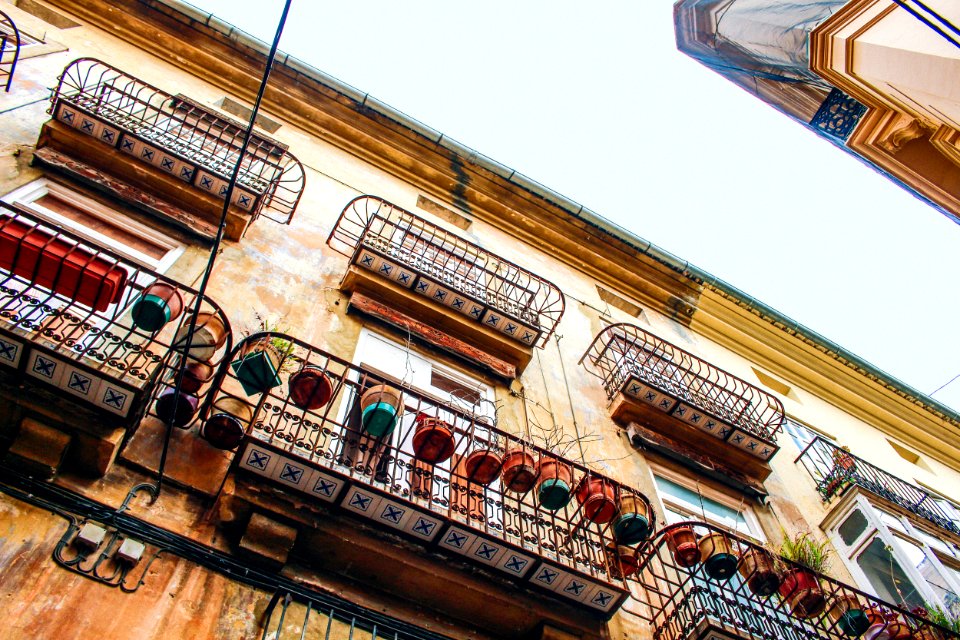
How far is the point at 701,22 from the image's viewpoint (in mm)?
9922

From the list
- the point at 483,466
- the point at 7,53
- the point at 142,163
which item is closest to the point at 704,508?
the point at 483,466

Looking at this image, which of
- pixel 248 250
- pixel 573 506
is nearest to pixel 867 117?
pixel 573 506

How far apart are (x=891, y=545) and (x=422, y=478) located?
21.9ft

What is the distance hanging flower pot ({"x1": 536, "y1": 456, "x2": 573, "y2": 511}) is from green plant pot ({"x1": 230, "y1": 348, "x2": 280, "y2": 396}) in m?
2.46

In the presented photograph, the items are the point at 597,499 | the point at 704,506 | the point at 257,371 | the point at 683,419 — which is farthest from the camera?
the point at 683,419

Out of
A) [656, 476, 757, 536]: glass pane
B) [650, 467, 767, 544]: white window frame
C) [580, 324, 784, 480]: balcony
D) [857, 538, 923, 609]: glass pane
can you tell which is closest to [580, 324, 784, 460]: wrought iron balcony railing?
[580, 324, 784, 480]: balcony

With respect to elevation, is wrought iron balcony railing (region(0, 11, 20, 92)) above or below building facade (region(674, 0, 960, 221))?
below

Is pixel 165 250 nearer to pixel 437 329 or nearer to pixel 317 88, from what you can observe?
pixel 437 329

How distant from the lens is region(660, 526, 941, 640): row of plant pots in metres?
6.83

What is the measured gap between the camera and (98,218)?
26.0 ft

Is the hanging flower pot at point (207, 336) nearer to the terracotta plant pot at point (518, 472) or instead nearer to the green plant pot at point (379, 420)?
the green plant pot at point (379, 420)

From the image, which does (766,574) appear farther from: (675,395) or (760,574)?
(675,395)

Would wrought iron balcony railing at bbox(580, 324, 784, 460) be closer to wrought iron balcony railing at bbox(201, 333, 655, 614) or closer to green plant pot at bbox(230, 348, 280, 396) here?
wrought iron balcony railing at bbox(201, 333, 655, 614)

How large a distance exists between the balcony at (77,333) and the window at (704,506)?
5.95 metres
